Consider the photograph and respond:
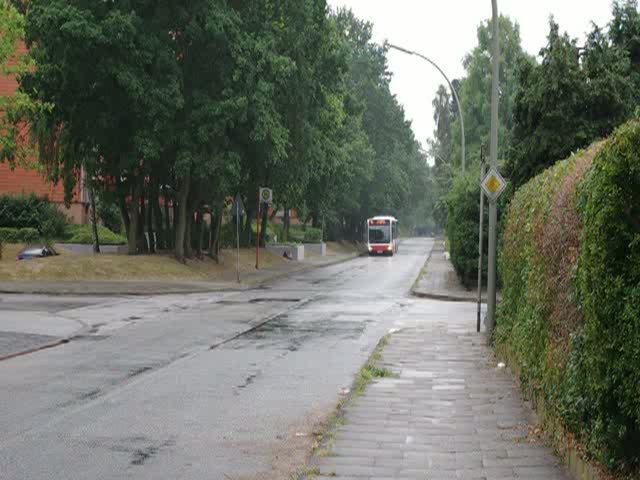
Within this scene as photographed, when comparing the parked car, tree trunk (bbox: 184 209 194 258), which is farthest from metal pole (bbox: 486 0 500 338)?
the parked car

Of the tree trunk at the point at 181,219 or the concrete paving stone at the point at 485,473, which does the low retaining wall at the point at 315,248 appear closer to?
the tree trunk at the point at 181,219

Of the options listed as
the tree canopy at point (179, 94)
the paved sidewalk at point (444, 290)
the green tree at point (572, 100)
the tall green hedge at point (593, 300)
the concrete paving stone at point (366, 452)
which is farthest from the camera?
the tree canopy at point (179, 94)

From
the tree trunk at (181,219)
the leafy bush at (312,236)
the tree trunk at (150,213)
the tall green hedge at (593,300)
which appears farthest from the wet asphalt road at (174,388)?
the leafy bush at (312,236)

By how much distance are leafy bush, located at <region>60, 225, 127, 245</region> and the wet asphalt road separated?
2695cm

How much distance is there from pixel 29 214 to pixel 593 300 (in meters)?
47.9

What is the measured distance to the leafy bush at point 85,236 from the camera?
162ft

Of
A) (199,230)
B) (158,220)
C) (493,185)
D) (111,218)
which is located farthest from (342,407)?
(111,218)

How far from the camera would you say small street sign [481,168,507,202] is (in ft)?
54.7

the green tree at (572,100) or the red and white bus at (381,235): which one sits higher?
the green tree at (572,100)

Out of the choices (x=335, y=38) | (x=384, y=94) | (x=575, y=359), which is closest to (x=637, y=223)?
(x=575, y=359)

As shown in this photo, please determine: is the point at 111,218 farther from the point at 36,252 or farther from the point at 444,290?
the point at 444,290

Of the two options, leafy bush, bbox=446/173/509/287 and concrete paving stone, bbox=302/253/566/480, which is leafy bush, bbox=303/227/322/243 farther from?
concrete paving stone, bbox=302/253/566/480

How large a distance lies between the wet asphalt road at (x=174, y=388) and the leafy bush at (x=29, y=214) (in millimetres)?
28629

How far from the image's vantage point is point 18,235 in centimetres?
4859
